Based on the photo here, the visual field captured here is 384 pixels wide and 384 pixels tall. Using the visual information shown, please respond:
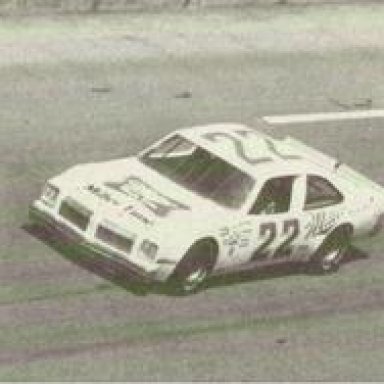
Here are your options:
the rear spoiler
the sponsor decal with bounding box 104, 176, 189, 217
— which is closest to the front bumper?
the sponsor decal with bounding box 104, 176, 189, 217

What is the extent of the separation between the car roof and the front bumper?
2.03 metres

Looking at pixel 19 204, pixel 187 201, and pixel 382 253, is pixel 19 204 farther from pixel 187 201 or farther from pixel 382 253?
pixel 382 253

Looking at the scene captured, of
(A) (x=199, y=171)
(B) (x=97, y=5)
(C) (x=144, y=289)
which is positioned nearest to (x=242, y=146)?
(A) (x=199, y=171)

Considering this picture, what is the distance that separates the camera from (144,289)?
16.7 m

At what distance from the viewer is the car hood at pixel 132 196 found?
16.4 meters

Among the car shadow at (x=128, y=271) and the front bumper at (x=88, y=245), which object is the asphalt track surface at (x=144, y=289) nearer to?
the car shadow at (x=128, y=271)

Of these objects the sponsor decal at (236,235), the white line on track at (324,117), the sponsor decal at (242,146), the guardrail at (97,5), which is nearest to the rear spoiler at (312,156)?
the sponsor decal at (242,146)

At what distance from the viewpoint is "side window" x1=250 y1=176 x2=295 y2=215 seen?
17156mm

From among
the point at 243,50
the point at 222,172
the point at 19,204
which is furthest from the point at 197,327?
the point at 243,50

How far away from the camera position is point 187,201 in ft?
55.4

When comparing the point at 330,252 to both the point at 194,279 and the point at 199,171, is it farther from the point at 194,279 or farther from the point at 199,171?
the point at 194,279

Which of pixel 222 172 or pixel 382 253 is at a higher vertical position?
pixel 222 172

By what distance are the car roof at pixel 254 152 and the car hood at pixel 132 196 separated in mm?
759

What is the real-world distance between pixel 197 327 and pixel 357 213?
3.03 metres
